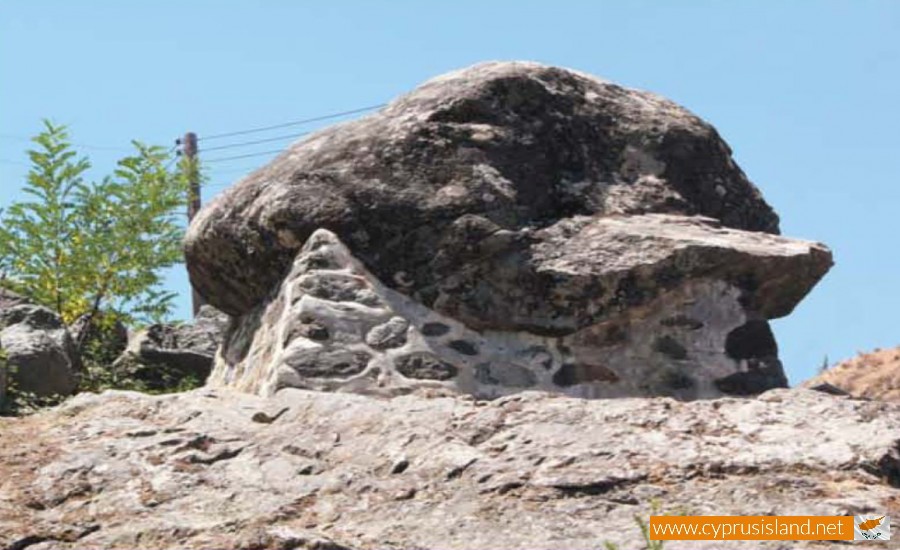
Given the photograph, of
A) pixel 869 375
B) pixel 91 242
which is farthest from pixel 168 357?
pixel 869 375

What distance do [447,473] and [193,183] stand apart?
8.67 m

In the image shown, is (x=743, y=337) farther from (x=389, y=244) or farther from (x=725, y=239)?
(x=389, y=244)

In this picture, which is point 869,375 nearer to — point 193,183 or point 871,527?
point 193,183

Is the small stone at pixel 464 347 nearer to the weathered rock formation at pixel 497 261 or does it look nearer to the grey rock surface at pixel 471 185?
the weathered rock formation at pixel 497 261

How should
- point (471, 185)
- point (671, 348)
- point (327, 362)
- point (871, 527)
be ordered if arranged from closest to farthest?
point (871, 527) < point (327, 362) < point (671, 348) < point (471, 185)

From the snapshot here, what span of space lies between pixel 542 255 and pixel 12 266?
482 centimetres

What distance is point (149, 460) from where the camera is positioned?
5.66 metres

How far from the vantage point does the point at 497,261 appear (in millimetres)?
7648

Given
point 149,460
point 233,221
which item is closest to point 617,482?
point 149,460

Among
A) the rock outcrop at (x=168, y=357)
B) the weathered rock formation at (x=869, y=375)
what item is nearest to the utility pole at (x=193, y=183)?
the rock outcrop at (x=168, y=357)

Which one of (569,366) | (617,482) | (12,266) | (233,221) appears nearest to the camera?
(617,482)

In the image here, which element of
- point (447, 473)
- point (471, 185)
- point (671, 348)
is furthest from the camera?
point (471, 185)

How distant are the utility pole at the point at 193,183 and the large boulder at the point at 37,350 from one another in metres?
0.79

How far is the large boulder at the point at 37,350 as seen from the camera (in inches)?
356
